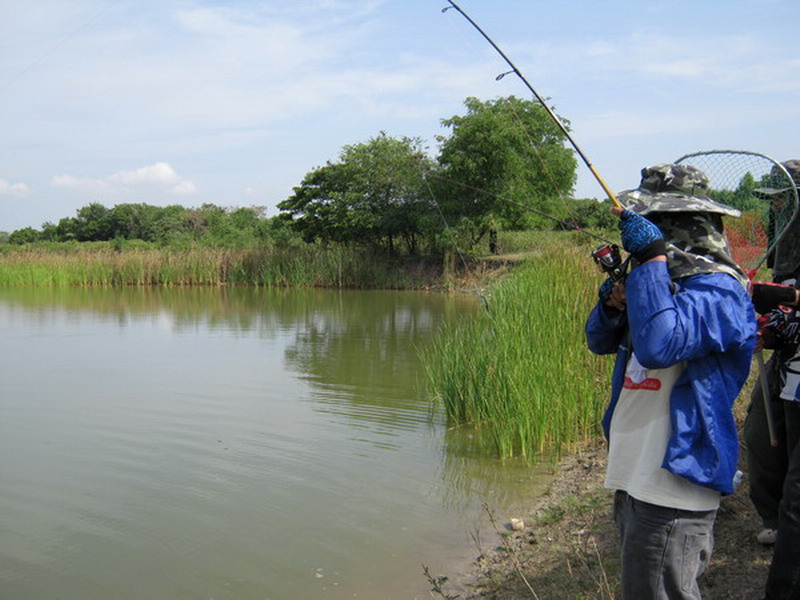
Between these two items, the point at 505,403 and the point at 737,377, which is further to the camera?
the point at 505,403

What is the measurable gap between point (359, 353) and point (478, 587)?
806cm

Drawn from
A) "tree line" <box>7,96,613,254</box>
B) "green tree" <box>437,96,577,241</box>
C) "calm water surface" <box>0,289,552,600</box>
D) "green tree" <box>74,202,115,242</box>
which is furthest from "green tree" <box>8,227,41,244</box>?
"calm water surface" <box>0,289,552,600</box>

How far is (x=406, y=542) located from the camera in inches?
165

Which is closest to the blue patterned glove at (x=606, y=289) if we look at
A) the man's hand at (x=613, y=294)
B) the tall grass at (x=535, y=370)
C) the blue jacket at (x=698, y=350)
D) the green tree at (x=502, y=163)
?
the man's hand at (x=613, y=294)

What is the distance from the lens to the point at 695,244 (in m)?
2.01

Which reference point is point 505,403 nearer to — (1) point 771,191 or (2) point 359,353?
(1) point 771,191

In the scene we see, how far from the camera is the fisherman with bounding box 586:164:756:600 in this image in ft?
6.02

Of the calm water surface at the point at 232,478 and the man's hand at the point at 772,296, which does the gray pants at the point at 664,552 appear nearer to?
the man's hand at the point at 772,296

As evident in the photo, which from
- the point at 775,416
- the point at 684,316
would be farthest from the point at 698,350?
the point at 775,416

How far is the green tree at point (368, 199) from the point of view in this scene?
2705 centimetres

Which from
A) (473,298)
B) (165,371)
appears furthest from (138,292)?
(165,371)

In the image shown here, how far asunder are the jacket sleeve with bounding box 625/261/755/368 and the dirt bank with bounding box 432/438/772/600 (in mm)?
951

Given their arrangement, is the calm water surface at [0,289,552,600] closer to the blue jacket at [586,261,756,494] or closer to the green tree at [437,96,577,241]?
the blue jacket at [586,261,756,494]

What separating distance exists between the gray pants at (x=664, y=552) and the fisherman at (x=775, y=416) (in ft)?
3.19
